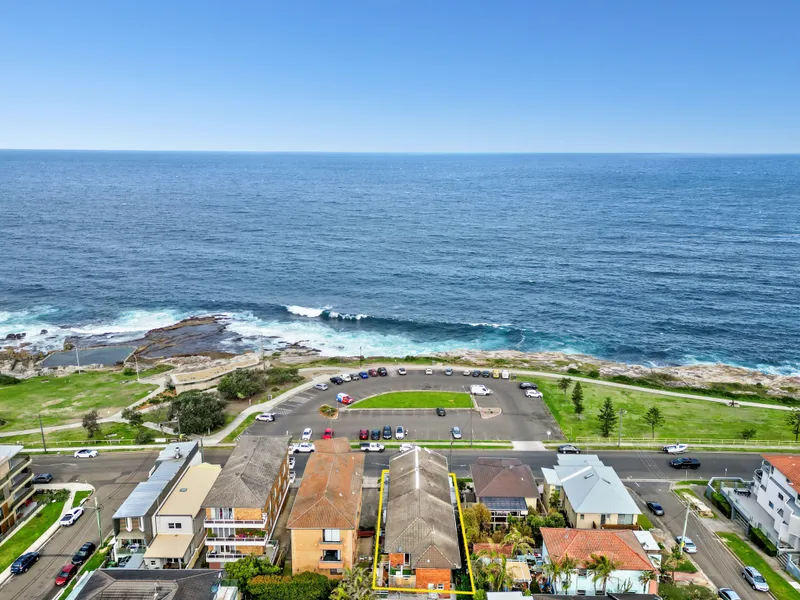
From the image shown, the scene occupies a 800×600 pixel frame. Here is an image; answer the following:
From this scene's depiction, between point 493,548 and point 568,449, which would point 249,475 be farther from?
point 568,449

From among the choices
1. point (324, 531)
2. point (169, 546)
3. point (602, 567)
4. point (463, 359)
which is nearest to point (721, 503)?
point (602, 567)

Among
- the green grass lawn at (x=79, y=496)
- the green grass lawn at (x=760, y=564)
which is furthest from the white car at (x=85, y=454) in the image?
the green grass lawn at (x=760, y=564)

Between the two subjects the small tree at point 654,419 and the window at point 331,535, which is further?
the small tree at point 654,419

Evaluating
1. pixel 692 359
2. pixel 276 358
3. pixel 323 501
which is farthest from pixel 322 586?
pixel 692 359

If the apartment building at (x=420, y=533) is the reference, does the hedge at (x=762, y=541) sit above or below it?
below

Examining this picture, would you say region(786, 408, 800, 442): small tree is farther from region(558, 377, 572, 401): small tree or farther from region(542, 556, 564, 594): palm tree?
region(542, 556, 564, 594): palm tree

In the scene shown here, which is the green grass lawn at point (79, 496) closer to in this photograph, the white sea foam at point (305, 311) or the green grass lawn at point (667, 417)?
the green grass lawn at point (667, 417)

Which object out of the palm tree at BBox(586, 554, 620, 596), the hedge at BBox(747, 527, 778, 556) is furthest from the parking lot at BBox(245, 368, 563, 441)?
the palm tree at BBox(586, 554, 620, 596)
